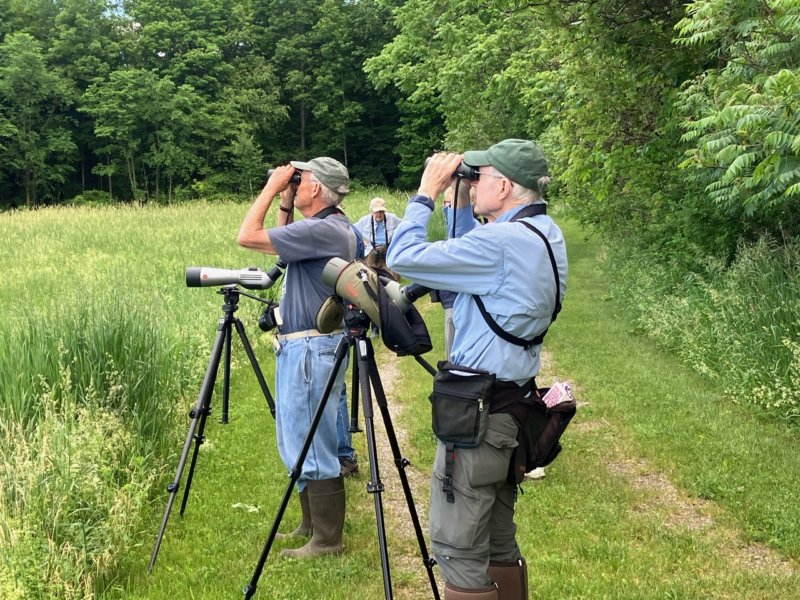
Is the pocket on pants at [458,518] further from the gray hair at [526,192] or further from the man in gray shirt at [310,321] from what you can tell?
the man in gray shirt at [310,321]

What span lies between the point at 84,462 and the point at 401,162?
55388mm

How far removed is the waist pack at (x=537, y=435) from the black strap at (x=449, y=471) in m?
0.25

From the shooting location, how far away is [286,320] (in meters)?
4.04

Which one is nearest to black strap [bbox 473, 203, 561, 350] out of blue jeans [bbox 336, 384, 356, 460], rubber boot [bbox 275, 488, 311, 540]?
rubber boot [bbox 275, 488, 311, 540]

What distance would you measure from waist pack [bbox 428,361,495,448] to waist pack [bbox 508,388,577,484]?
20 cm

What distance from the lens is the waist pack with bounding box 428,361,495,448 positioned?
2.66 m

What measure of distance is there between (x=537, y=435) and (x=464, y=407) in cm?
38

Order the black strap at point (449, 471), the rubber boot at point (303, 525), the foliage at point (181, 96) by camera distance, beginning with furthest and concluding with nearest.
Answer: the foliage at point (181, 96), the rubber boot at point (303, 525), the black strap at point (449, 471)

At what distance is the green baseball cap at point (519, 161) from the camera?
2.72m

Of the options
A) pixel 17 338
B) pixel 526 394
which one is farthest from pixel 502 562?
pixel 17 338

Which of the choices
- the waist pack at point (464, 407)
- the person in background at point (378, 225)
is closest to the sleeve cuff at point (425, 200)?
the waist pack at point (464, 407)

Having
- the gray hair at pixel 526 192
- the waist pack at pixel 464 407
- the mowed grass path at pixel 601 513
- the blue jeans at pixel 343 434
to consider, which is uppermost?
the gray hair at pixel 526 192

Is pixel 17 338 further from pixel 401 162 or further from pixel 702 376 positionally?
pixel 401 162

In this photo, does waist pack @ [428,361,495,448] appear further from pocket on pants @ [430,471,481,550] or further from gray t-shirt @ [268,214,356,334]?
gray t-shirt @ [268,214,356,334]
